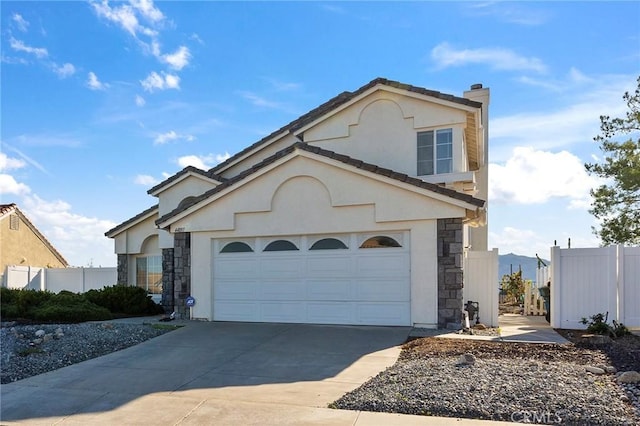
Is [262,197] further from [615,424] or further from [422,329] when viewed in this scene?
[615,424]

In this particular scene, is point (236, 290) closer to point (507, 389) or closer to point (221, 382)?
point (221, 382)

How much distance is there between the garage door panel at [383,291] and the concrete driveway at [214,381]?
84cm

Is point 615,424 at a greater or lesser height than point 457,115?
lesser

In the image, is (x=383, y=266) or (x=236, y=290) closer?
→ (x=383, y=266)

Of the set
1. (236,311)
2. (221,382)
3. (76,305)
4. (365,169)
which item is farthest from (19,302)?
(365,169)

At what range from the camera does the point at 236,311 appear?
13.4 m

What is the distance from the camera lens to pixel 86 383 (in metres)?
7.77

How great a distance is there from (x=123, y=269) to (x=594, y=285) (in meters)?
17.5

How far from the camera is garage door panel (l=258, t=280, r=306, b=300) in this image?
1272 centimetres

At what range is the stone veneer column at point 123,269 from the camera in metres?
20.8

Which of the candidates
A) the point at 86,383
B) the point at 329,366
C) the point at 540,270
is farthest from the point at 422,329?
the point at 540,270

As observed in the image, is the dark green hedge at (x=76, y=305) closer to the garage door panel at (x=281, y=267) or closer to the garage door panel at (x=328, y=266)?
the garage door panel at (x=281, y=267)

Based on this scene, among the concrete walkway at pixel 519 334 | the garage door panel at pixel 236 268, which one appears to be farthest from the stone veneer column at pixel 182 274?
the concrete walkway at pixel 519 334

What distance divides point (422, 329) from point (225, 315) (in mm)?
5423
